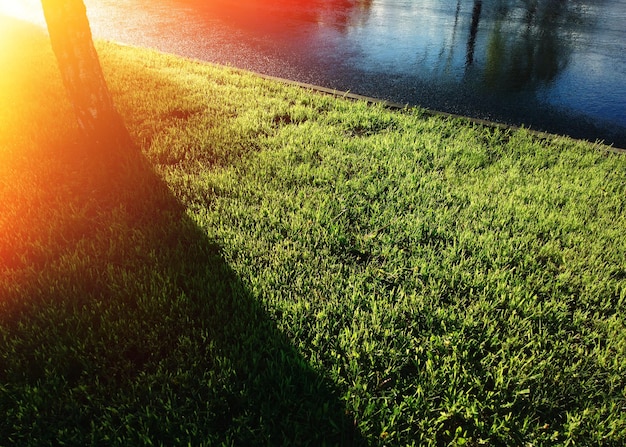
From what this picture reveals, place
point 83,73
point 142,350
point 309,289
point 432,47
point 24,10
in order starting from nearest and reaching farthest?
point 142,350 → point 309,289 → point 83,73 → point 432,47 → point 24,10

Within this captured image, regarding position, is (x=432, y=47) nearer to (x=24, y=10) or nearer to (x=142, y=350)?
(x=142, y=350)

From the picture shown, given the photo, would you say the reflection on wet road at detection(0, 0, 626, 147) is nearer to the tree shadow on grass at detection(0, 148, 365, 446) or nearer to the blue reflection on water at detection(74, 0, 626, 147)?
the blue reflection on water at detection(74, 0, 626, 147)

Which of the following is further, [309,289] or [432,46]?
[432,46]

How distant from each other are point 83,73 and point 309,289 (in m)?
3.18

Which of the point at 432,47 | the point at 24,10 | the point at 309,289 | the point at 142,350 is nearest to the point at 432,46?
the point at 432,47

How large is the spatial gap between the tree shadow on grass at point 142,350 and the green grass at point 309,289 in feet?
0.04

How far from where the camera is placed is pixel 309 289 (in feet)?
9.58

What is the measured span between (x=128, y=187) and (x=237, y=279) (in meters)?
1.64

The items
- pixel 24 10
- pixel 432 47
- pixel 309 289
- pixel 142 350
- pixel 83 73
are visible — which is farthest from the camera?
pixel 24 10

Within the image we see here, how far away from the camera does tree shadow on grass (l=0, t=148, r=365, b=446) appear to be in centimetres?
205

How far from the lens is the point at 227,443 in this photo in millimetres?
1940

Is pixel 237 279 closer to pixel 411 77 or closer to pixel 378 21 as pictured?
pixel 411 77

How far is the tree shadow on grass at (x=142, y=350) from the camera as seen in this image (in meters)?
2.05

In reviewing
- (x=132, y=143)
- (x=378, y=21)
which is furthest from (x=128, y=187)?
(x=378, y=21)
